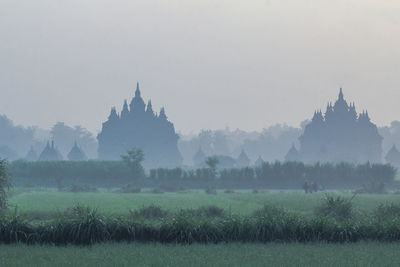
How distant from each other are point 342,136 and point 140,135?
38.6 metres

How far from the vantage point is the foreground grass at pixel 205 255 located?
1032 centimetres

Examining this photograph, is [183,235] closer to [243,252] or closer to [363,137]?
[243,252]

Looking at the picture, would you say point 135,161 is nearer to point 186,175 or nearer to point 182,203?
point 186,175

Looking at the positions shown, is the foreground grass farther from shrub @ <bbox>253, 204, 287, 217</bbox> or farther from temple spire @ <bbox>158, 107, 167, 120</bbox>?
temple spire @ <bbox>158, 107, 167, 120</bbox>

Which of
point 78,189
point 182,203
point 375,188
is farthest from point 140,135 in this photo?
point 182,203

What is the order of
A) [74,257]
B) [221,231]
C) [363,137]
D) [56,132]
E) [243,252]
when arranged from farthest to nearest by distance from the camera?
[56,132], [363,137], [221,231], [243,252], [74,257]

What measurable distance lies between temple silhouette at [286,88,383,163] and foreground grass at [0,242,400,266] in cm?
8210

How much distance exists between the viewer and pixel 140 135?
99875mm

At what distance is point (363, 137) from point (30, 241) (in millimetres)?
88996

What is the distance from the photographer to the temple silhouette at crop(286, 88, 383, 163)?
93.5m

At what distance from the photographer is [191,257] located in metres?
10.9

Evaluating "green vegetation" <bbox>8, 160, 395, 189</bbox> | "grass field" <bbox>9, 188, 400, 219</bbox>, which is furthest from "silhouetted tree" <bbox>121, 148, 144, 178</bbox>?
"grass field" <bbox>9, 188, 400, 219</bbox>

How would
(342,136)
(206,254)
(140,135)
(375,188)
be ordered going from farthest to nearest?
(140,135) < (342,136) < (375,188) < (206,254)

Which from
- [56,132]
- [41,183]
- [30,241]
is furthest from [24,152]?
[30,241]
